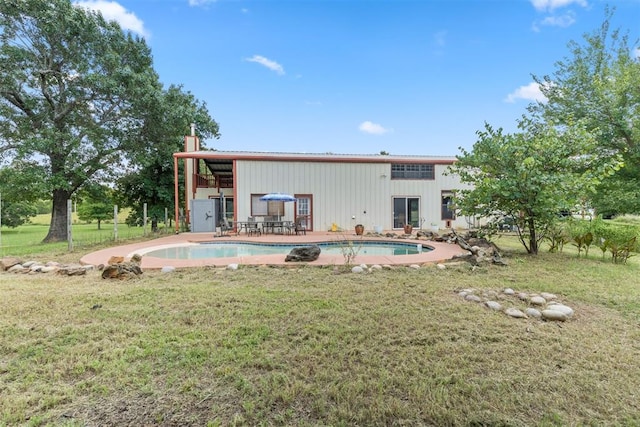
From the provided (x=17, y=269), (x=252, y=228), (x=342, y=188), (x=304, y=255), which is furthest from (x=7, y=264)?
(x=342, y=188)

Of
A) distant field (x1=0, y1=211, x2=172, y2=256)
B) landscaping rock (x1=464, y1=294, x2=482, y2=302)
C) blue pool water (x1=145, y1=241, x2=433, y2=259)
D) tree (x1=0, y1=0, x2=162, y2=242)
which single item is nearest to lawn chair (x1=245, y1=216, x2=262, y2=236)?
blue pool water (x1=145, y1=241, x2=433, y2=259)

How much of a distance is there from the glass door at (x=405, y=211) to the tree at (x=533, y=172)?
23.9 feet

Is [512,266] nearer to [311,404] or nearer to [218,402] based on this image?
[311,404]

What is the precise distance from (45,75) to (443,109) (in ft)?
62.6

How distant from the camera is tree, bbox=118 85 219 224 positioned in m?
15.2

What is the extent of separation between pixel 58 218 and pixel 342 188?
13.2 m

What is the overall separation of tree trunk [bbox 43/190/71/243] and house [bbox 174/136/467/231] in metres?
5.23

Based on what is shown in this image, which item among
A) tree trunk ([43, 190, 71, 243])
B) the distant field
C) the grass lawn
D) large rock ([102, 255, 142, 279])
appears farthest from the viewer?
tree trunk ([43, 190, 71, 243])

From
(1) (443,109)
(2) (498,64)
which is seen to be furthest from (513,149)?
(1) (443,109)

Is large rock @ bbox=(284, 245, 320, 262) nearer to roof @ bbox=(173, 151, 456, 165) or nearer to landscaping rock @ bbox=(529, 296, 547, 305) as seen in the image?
landscaping rock @ bbox=(529, 296, 547, 305)

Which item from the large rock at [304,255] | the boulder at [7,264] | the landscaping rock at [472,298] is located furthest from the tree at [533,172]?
the boulder at [7,264]

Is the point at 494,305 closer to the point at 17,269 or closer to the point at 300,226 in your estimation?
the point at 17,269

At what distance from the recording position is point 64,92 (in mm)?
13242

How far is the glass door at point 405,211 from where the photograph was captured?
1592cm
